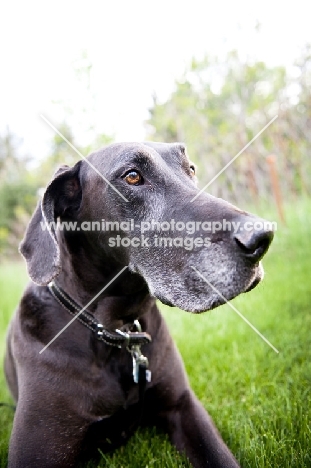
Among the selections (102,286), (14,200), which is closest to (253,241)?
(102,286)

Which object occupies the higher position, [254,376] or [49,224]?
[49,224]

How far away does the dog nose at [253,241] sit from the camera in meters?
1.65

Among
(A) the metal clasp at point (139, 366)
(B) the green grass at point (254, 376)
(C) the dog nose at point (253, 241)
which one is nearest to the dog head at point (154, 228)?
(C) the dog nose at point (253, 241)

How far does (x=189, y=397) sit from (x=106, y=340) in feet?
2.10

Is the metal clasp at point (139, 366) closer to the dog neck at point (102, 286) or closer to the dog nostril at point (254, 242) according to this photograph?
the dog neck at point (102, 286)

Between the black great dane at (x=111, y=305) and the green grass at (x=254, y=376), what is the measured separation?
0.15 metres

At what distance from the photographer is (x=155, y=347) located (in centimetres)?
262

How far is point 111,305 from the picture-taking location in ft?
8.22

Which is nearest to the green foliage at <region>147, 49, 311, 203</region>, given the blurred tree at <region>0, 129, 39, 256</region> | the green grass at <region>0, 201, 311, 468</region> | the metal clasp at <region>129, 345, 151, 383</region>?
the green grass at <region>0, 201, 311, 468</region>

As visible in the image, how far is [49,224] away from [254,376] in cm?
198

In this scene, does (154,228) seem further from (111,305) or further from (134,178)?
(111,305)

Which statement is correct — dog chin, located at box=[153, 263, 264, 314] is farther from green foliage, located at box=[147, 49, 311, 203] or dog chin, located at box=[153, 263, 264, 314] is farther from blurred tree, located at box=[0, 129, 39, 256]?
blurred tree, located at box=[0, 129, 39, 256]

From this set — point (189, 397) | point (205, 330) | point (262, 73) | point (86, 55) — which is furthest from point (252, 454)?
point (262, 73)

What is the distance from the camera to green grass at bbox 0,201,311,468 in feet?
7.52
